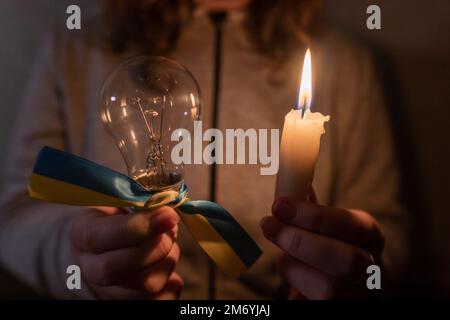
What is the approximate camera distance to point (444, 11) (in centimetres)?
49

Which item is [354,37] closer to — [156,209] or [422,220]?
[422,220]

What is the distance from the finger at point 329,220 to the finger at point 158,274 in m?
0.11

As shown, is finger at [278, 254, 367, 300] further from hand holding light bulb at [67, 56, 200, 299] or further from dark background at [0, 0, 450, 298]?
dark background at [0, 0, 450, 298]

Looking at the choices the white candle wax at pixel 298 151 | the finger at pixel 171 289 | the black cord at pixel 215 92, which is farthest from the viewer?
the black cord at pixel 215 92

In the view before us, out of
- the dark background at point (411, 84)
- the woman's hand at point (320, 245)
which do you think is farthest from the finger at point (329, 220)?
the dark background at point (411, 84)

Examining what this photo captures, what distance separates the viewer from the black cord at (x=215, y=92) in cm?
49

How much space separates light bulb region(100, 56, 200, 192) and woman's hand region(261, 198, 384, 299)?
92mm

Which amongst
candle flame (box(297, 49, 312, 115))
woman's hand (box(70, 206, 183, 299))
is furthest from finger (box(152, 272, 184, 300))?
candle flame (box(297, 49, 312, 115))

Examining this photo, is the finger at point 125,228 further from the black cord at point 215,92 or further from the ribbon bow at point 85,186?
the black cord at point 215,92

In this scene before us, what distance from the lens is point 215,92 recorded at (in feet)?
1.61

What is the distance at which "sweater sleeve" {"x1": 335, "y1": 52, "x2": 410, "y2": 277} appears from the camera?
52 cm
